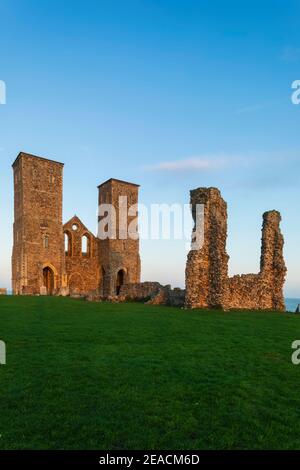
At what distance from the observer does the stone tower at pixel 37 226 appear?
139 ft

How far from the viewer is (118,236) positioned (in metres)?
50.4

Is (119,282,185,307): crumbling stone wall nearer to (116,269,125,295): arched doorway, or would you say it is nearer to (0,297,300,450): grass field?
(0,297,300,450): grass field

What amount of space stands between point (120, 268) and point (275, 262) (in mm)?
25886

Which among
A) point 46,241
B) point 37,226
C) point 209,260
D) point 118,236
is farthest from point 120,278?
point 209,260

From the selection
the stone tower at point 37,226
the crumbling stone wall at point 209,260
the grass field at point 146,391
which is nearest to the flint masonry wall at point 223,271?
the crumbling stone wall at point 209,260

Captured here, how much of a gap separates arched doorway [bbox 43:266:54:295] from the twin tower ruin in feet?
0.38

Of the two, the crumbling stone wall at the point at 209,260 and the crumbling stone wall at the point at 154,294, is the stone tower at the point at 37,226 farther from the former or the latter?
the crumbling stone wall at the point at 209,260

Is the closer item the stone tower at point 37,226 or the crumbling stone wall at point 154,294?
the crumbling stone wall at point 154,294

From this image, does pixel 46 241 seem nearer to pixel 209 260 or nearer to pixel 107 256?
pixel 107 256

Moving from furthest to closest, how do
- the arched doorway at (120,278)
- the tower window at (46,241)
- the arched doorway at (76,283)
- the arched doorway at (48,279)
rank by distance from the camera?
1. the arched doorway at (120,278)
2. the arched doorway at (76,283)
3. the arched doorway at (48,279)
4. the tower window at (46,241)

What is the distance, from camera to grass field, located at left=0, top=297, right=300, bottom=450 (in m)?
5.33

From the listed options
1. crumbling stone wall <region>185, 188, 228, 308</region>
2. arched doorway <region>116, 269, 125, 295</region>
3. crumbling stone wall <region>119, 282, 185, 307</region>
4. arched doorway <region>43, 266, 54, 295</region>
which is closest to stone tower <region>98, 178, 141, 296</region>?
arched doorway <region>116, 269, 125, 295</region>

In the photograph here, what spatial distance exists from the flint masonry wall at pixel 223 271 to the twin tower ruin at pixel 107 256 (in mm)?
62
